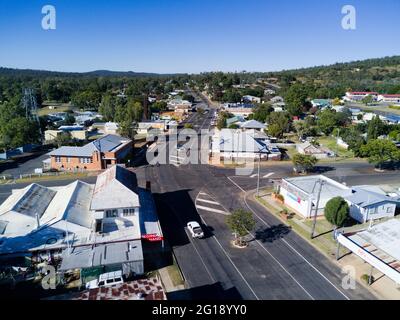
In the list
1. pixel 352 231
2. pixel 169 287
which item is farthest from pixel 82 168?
pixel 352 231

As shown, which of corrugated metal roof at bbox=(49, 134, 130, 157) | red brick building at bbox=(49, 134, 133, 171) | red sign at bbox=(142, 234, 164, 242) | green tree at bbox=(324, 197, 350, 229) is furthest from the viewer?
corrugated metal roof at bbox=(49, 134, 130, 157)

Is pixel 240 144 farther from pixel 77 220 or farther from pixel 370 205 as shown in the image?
pixel 77 220

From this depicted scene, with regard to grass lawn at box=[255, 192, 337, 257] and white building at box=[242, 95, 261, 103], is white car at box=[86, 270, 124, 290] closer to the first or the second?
grass lawn at box=[255, 192, 337, 257]

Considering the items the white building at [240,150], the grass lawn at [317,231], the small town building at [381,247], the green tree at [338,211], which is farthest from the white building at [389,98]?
the small town building at [381,247]

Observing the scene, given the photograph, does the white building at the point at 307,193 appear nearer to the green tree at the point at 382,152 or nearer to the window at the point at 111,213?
the green tree at the point at 382,152

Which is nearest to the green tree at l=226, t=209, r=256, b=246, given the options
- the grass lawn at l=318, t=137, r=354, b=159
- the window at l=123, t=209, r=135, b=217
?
the window at l=123, t=209, r=135, b=217

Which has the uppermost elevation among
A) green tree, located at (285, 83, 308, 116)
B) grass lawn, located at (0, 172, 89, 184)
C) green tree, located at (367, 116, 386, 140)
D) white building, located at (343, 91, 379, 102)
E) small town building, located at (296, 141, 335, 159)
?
white building, located at (343, 91, 379, 102)
